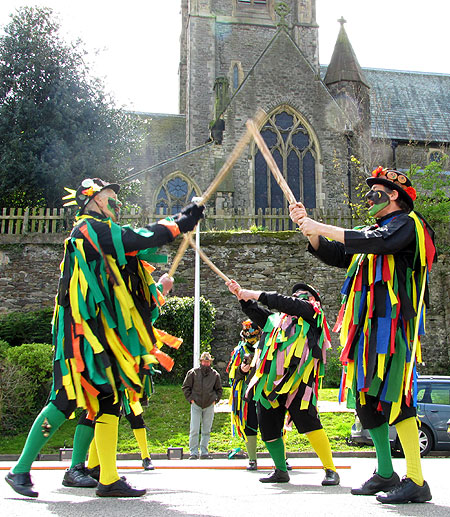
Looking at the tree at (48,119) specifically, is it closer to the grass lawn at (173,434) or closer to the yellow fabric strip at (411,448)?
the grass lawn at (173,434)

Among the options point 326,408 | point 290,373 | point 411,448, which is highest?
point 290,373

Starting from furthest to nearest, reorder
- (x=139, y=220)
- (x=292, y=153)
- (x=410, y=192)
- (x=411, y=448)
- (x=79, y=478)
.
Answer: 1. (x=292, y=153)
2. (x=139, y=220)
3. (x=79, y=478)
4. (x=410, y=192)
5. (x=411, y=448)

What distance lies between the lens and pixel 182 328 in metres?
16.2

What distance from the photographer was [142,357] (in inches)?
175

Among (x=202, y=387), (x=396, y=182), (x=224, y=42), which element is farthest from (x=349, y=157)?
(x=396, y=182)

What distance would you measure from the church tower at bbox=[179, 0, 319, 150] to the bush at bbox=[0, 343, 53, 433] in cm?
2240

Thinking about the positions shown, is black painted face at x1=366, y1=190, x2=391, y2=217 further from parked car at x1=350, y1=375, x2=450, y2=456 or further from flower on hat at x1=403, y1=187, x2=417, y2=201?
parked car at x1=350, y1=375, x2=450, y2=456

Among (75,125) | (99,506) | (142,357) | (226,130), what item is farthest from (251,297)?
(226,130)

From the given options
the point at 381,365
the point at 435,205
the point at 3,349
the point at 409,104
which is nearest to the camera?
the point at 381,365

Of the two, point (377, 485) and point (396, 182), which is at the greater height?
point (396, 182)

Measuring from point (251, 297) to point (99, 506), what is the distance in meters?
2.72

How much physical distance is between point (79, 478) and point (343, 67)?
89.4 ft

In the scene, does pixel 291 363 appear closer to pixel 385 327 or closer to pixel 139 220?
pixel 385 327

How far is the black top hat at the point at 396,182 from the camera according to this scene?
472 centimetres
